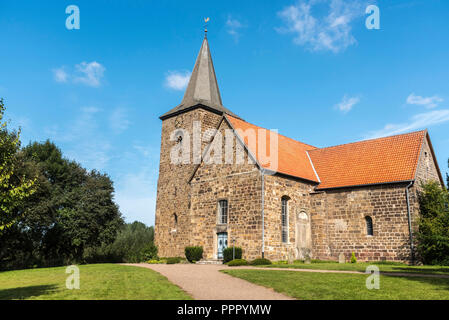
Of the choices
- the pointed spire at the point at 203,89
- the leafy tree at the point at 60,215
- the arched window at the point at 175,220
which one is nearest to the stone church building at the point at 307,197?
the arched window at the point at 175,220

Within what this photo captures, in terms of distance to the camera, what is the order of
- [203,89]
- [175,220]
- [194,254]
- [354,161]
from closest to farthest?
[194,254] → [354,161] → [175,220] → [203,89]

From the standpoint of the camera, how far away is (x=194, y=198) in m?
28.5

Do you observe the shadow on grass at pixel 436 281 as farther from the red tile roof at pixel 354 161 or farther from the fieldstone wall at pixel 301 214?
the red tile roof at pixel 354 161

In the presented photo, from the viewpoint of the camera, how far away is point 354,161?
28.2m

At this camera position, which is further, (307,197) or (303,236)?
(307,197)

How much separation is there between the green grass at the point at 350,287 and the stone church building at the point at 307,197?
984 centimetres

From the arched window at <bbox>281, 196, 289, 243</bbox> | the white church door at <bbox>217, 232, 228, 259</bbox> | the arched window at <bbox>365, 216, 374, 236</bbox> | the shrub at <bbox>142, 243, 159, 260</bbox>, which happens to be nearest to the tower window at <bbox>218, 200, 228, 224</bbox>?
the white church door at <bbox>217, 232, 228, 259</bbox>

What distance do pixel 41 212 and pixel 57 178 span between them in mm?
5448

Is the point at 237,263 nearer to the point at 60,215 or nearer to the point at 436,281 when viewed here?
the point at 436,281

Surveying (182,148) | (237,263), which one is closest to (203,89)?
(182,148)

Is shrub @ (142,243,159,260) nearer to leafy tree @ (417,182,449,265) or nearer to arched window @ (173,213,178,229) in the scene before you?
arched window @ (173,213,178,229)

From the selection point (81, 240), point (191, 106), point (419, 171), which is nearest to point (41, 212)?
point (81, 240)

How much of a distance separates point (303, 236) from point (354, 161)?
695cm
